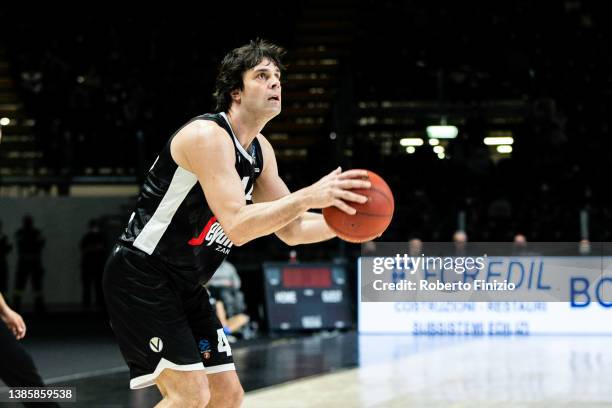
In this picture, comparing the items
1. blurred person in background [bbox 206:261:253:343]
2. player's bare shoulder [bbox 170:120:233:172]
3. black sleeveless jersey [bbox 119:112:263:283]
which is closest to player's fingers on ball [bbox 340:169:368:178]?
player's bare shoulder [bbox 170:120:233:172]

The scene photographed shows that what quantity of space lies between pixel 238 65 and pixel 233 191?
27.5 inches

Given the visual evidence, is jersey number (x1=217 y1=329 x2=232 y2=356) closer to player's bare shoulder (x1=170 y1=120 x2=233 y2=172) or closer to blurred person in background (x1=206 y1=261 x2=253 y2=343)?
player's bare shoulder (x1=170 y1=120 x2=233 y2=172)

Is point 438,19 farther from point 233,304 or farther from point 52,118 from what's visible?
point 233,304

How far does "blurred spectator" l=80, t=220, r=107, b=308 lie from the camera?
1759cm

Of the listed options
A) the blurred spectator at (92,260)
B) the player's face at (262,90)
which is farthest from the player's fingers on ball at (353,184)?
the blurred spectator at (92,260)

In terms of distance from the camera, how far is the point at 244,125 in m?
4.21

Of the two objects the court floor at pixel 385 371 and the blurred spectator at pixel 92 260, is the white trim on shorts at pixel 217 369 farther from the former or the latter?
the blurred spectator at pixel 92 260

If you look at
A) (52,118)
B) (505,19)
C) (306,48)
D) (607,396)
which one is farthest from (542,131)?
(607,396)

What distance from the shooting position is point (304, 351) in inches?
468

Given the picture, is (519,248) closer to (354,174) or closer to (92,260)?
(92,260)

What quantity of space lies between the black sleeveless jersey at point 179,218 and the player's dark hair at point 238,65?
16cm

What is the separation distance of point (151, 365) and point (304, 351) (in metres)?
7.88

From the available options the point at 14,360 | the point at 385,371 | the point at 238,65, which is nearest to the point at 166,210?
the point at 238,65

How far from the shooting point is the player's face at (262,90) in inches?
164
